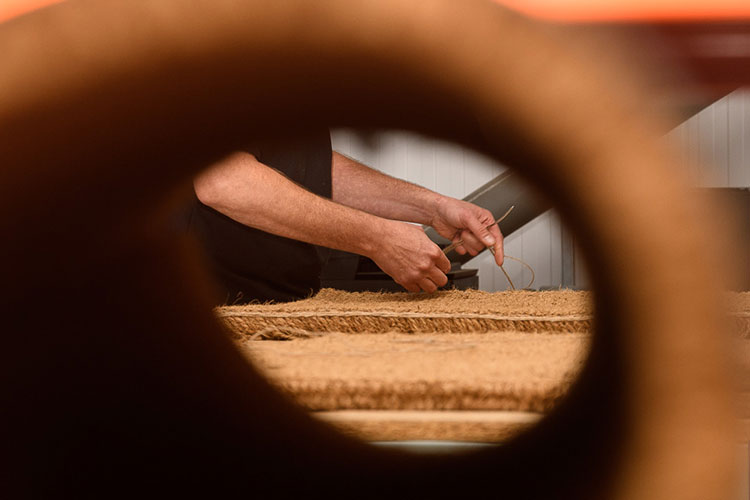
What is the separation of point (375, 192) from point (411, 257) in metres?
0.37

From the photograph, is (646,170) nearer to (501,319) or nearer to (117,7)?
(117,7)

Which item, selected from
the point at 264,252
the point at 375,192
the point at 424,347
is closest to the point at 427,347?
the point at 424,347

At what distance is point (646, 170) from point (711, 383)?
0.42 ft

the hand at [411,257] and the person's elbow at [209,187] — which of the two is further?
the hand at [411,257]

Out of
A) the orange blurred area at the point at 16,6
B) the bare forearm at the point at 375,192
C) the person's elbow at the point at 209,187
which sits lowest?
the orange blurred area at the point at 16,6

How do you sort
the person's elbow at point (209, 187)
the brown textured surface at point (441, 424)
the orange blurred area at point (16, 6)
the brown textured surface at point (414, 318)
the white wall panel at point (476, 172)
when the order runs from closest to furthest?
the orange blurred area at point (16, 6)
the brown textured surface at point (441, 424)
the brown textured surface at point (414, 318)
the person's elbow at point (209, 187)
the white wall panel at point (476, 172)

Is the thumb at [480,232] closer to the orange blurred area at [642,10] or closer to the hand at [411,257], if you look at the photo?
the hand at [411,257]

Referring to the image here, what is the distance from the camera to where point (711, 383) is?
34cm

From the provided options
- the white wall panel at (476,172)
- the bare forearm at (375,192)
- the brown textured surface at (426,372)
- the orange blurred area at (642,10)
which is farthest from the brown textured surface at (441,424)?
the white wall panel at (476,172)

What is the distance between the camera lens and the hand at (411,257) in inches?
48.5

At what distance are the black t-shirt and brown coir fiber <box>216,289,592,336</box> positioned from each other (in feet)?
1.21

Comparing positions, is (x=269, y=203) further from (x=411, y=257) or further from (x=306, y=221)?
(x=411, y=257)

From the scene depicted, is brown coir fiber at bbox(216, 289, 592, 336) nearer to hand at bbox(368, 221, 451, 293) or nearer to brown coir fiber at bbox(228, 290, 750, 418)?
brown coir fiber at bbox(228, 290, 750, 418)

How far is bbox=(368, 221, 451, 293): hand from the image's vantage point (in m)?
1.23
